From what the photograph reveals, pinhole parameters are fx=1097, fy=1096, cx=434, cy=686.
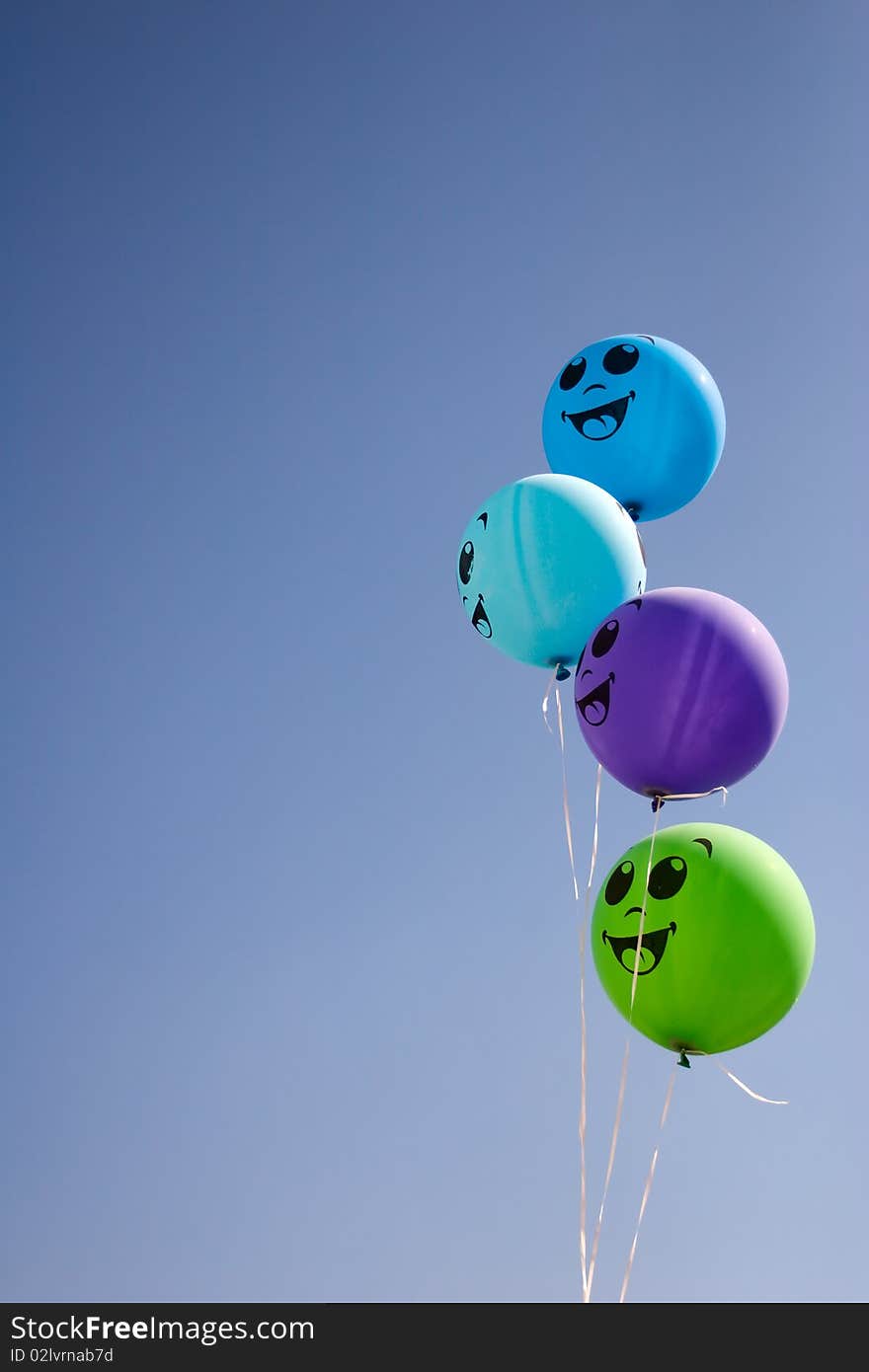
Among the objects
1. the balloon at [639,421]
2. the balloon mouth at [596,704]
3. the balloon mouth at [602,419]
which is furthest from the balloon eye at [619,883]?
the balloon mouth at [602,419]

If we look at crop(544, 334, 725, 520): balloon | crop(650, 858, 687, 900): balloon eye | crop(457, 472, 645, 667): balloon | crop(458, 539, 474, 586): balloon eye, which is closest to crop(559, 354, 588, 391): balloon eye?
crop(544, 334, 725, 520): balloon

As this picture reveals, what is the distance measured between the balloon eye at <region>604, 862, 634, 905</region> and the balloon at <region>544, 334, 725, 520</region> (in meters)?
2.07

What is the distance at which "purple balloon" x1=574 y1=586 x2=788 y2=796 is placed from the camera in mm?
4707

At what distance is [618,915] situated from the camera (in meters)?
4.91

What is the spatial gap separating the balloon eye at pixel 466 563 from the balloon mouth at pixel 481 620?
15 centimetres

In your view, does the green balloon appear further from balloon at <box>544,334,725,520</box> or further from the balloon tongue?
the balloon tongue

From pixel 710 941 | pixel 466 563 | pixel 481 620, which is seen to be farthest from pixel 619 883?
pixel 466 563

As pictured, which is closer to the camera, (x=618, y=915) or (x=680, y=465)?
(x=618, y=915)

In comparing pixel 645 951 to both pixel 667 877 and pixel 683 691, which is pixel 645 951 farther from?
pixel 683 691

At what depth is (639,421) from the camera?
5.77m

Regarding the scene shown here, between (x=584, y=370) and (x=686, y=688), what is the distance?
2.19 metres
